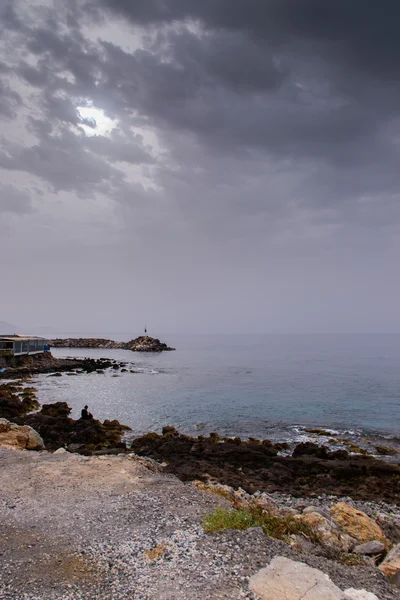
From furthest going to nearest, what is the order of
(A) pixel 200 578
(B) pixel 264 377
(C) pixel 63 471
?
(B) pixel 264 377 < (C) pixel 63 471 < (A) pixel 200 578

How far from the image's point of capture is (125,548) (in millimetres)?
8539

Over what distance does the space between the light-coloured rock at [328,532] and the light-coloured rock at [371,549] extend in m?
0.24

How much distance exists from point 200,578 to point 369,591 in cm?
340

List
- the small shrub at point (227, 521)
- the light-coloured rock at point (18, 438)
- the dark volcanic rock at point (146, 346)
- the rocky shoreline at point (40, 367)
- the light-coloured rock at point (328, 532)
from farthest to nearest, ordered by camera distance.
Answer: the dark volcanic rock at point (146, 346) → the rocky shoreline at point (40, 367) → the light-coloured rock at point (18, 438) → the light-coloured rock at point (328, 532) → the small shrub at point (227, 521)

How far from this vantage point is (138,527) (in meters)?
9.55

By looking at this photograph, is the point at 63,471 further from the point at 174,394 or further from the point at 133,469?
the point at 174,394

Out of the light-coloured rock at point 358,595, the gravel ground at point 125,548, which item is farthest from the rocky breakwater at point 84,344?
the light-coloured rock at point 358,595

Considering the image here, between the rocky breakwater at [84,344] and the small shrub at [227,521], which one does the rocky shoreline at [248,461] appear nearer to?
the small shrub at [227,521]

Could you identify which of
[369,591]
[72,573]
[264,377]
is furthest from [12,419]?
[264,377]

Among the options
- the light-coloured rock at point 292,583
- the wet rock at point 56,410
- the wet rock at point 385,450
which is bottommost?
the wet rock at point 385,450

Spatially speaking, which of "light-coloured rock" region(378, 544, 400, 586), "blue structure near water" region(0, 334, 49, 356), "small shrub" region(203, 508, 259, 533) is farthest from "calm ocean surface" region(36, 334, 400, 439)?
"small shrub" region(203, 508, 259, 533)

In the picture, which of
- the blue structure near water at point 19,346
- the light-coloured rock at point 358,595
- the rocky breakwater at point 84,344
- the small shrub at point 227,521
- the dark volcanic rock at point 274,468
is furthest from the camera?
the rocky breakwater at point 84,344

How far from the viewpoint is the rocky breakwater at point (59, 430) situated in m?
21.5

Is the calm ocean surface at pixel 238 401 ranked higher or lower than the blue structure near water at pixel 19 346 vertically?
lower
